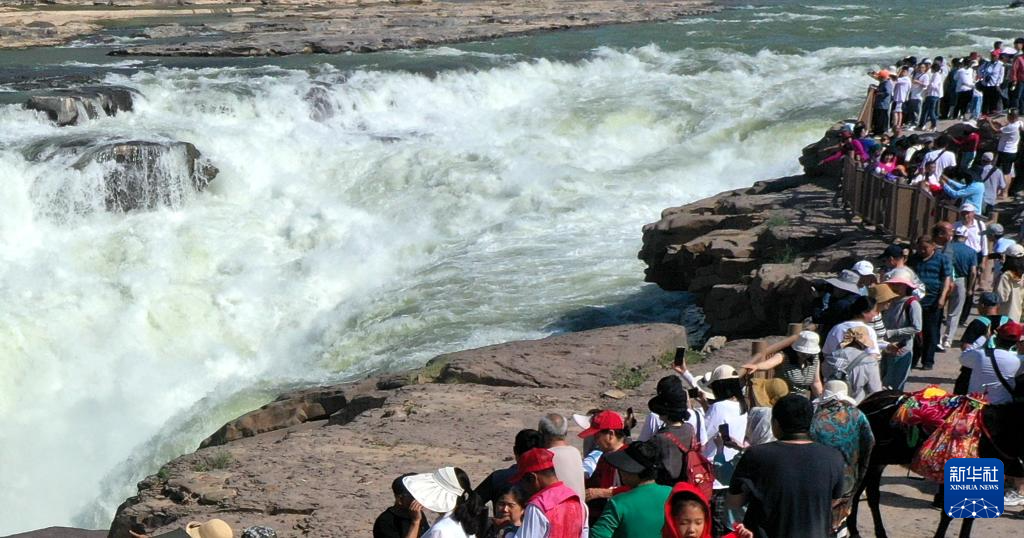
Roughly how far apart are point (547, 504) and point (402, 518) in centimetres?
81

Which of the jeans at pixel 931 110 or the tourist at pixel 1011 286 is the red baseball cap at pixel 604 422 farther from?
the jeans at pixel 931 110

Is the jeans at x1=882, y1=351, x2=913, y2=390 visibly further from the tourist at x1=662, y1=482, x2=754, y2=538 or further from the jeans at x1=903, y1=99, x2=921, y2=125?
the jeans at x1=903, y1=99, x2=921, y2=125

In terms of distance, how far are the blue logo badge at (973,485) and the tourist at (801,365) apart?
1293mm

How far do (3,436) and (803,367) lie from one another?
1057cm

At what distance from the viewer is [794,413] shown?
5.34 meters

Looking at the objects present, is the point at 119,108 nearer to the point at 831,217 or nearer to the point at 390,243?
the point at 390,243

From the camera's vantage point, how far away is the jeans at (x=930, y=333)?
33.1ft

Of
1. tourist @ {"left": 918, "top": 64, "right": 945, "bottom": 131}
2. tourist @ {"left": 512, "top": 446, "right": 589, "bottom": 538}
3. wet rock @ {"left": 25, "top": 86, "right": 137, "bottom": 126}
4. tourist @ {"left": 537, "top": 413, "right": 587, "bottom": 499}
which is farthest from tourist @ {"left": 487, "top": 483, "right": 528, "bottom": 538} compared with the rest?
wet rock @ {"left": 25, "top": 86, "right": 137, "bottom": 126}

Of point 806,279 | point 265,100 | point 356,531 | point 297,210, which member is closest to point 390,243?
point 297,210

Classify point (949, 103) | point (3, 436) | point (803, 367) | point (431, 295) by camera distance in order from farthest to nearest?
point (949, 103) → point (431, 295) → point (3, 436) → point (803, 367)

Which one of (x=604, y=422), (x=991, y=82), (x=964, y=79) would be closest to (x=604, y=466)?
(x=604, y=422)

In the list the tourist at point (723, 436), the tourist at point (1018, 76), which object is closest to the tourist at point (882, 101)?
the tourist at point (1018, 76)

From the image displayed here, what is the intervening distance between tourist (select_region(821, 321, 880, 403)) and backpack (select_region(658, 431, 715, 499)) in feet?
6.45

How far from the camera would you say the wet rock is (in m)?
23.5
